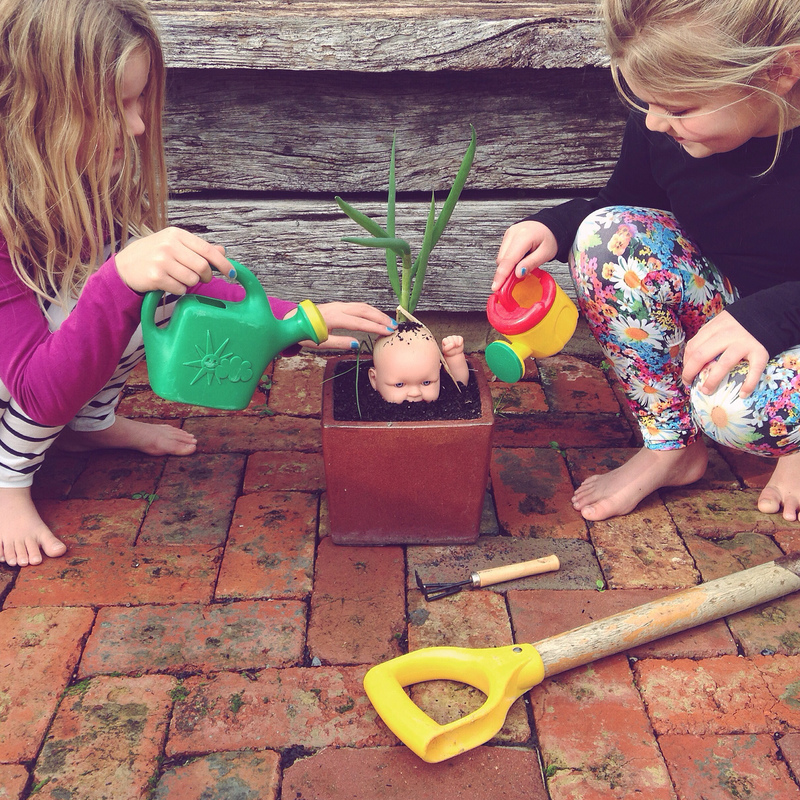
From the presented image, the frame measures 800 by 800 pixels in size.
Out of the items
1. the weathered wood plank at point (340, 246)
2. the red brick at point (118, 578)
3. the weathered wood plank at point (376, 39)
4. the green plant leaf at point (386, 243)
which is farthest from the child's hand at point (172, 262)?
the weathered wood plank at point (340, 246)

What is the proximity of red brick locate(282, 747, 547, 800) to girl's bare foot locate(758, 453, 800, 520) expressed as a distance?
2.70 ft

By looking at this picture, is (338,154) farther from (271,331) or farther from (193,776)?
(193,776)

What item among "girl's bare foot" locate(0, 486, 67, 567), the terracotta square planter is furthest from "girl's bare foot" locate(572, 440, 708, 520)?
"girl's bare foot" locate(0, 486, 67, 567)

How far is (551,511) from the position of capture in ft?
5.69

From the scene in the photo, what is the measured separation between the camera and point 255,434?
2000 millimetres

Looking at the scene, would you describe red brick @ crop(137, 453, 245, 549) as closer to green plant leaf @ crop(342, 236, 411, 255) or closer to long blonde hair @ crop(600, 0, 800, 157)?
green plant leaf @ crop(342, 236, 411, 255)

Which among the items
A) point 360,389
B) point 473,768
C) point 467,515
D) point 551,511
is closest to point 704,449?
point 551,511

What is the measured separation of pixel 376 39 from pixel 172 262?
92 cm

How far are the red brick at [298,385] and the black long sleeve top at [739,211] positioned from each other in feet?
2.60

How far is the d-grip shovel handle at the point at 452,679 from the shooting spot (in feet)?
3.87

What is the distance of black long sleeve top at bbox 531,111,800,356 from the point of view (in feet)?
4.42

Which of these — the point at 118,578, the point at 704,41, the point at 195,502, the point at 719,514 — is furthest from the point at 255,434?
the point at 704,41

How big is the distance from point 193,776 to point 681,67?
4.13 ft

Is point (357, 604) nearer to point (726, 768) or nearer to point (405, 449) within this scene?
point (405, 449)
